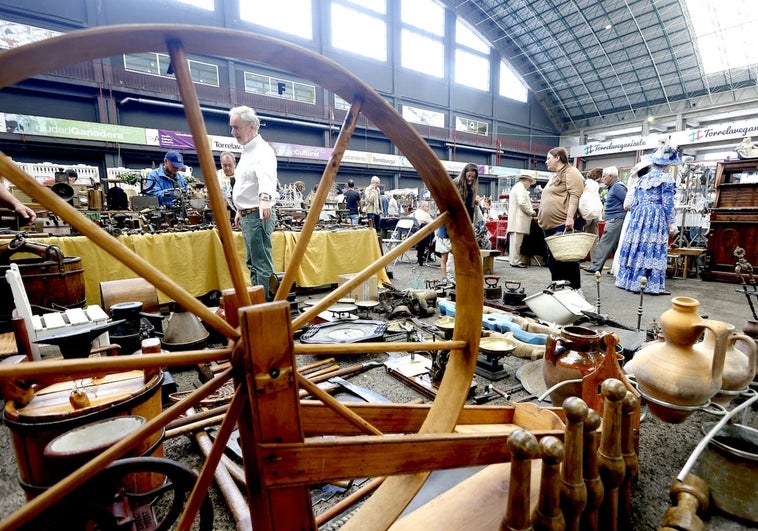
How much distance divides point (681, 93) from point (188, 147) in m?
27.2

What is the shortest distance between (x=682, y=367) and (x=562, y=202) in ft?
9.93

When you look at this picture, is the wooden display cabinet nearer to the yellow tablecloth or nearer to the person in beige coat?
the person in beige coat

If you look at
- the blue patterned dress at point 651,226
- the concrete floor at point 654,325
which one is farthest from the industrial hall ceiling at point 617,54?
the blue patterned dress at point 651,226

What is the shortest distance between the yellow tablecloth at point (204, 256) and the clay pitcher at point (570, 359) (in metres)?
3.00

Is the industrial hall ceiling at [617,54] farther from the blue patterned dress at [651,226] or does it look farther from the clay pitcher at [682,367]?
the clay pitcher at [682,367]

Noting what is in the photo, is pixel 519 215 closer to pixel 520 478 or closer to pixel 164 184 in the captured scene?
pixel 164 184

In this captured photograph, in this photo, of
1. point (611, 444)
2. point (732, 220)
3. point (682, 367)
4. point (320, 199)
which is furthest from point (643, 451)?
point (732, 220)

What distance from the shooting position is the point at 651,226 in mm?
4629

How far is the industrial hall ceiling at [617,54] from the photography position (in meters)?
18.7

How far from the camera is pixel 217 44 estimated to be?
2.47ft

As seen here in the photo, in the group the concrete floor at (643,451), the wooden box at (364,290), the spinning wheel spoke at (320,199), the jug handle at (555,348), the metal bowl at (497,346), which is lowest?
the concrete floor at (643,451)

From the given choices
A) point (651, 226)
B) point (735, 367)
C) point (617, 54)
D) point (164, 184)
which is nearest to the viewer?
point (735, 367)

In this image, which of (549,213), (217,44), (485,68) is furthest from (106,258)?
(485,68)

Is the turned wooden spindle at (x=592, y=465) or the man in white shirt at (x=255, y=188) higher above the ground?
the man in white shirt at (x=255, y=188)
